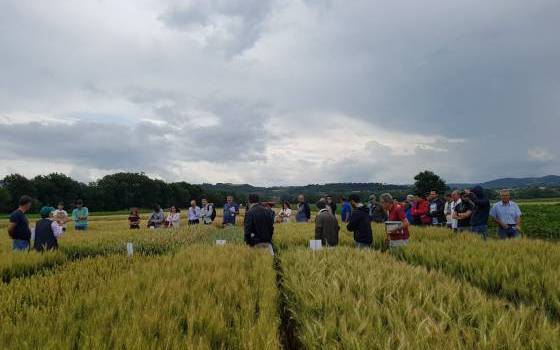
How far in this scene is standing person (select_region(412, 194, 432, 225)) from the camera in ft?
50.9

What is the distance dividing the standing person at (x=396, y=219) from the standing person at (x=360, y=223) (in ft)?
1.85

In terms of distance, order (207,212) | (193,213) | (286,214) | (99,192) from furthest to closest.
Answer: (99,192)
(286,214)
(207,212)
(193,213)

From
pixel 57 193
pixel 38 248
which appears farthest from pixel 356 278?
pixel 57 193

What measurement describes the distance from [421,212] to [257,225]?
9.71 metres

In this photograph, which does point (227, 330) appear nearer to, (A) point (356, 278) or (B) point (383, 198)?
(A) point (356, 278)

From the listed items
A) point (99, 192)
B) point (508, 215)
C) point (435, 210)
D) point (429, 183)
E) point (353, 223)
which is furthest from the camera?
point (99, 192)

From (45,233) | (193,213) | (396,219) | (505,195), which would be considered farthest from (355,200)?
(193,213)

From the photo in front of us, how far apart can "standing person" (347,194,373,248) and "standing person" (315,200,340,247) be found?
0.49 meters

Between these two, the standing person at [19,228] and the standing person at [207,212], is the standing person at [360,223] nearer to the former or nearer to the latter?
the standing person at [19,228]

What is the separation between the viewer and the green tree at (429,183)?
7694cm

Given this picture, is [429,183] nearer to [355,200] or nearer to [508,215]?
[508,215]

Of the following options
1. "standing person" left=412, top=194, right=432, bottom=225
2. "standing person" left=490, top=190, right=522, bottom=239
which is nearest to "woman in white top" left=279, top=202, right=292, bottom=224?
"standing person" left=412, top=194, right=432, bottom=225

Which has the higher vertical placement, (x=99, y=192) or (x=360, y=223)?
(x=99, y=192)

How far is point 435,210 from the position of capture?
15.0 meters
